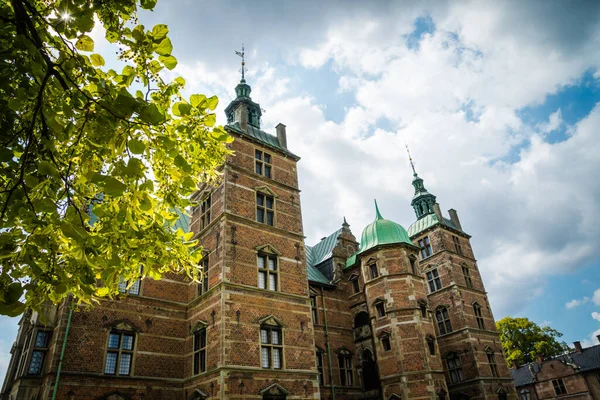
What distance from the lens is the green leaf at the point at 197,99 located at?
3624 mm

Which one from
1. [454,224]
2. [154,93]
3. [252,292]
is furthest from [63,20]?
[454,224]

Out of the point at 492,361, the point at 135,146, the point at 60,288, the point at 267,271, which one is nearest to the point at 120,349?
the point at 267,271

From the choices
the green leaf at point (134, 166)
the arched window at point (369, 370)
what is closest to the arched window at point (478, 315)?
the arched window at point (369, 370)

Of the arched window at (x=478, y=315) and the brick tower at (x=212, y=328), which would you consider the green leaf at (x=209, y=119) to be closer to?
the brick tower at (x=212, y=328)

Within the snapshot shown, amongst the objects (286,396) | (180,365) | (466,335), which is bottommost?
(286,396)

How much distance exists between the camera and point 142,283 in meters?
16.7

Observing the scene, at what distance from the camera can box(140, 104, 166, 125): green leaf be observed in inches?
112

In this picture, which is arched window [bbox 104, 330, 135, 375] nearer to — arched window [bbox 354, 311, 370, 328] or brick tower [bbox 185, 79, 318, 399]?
brick tower [bbox 185, 79, 318, 399]

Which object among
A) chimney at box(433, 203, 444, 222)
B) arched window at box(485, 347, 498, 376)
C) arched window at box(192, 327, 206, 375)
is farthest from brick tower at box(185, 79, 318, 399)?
arched window at box(485, 347, 498, 376)

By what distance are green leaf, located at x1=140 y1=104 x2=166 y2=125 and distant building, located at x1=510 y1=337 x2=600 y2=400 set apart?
42.6 meters

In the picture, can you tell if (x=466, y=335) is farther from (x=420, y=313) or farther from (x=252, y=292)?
(x=252, y=292)

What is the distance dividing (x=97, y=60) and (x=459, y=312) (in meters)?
29.4

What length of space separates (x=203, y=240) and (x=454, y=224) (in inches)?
975

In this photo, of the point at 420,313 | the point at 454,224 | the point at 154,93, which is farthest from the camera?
the point at 454,224
